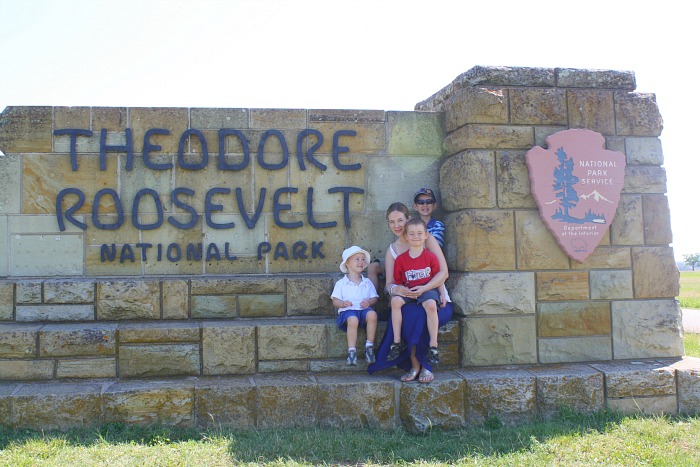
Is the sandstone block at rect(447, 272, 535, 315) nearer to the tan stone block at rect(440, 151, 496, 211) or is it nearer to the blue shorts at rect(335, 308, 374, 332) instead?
the tan stone block at rect(440, 151, 496, 211)

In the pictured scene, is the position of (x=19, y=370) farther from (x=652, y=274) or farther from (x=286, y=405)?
(x=652, y=274)

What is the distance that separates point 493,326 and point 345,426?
1488mm

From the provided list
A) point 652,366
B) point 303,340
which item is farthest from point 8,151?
point 652,366

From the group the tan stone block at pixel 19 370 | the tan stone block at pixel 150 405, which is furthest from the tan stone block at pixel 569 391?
the tan stone block at pixel 19 370

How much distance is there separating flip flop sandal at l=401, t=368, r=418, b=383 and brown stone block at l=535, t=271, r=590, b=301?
4.22ft

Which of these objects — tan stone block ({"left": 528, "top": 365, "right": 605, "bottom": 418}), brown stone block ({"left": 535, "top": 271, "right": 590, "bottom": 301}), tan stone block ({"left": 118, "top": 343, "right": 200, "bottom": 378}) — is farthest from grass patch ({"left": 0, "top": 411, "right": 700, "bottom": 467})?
brown stone block ({"left": 535, "top": 271, "right": 590, "bottom": 301})

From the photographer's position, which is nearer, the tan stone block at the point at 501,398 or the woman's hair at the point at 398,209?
the tan stone block at the point at 501,398

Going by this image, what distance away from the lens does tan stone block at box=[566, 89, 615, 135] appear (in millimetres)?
5602

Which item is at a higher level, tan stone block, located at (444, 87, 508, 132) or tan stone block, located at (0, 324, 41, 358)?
tan stone block, located at (444, 87, 508, 132)

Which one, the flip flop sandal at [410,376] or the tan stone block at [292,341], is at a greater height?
the tan stone block at [292,341]

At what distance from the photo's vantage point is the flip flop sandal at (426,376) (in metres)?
4.89

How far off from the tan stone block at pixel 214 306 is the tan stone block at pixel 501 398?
1.99 metres

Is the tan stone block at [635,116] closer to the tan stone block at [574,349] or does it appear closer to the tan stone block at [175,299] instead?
→ the tan stone block at [574,349]

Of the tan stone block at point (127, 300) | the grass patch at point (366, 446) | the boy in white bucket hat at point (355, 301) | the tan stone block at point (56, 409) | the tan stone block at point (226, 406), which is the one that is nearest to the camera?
the grass patch at point (366, 446)
